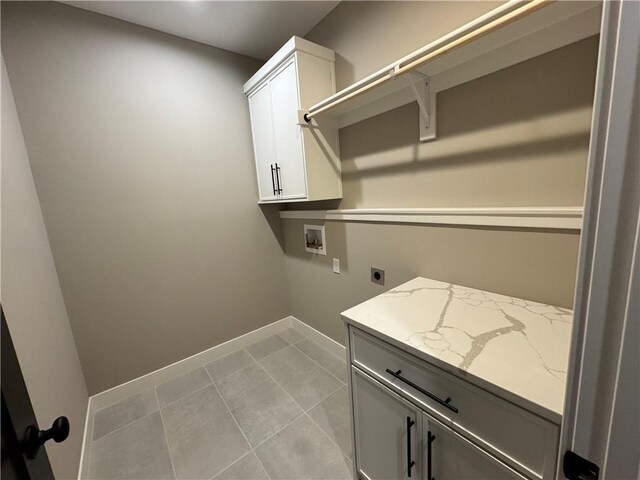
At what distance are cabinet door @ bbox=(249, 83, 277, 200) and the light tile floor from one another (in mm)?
1463

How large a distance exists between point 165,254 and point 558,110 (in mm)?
2418

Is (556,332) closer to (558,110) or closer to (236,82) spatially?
(558,110)

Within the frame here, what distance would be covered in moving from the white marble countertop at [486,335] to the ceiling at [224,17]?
1.96 m

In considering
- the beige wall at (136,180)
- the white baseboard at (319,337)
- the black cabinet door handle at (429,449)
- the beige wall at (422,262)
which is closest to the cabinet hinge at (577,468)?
the black cabinet door handle at (429,449)

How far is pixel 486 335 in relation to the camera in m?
0.88

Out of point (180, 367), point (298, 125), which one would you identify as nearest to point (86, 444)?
point (180, 367)

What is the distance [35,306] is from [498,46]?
7.20ft

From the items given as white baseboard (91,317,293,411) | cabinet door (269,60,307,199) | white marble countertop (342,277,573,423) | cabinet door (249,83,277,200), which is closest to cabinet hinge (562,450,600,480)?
white marble countertop (342,277,573,423)

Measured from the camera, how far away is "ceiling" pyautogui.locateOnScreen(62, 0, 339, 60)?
5.39 ft

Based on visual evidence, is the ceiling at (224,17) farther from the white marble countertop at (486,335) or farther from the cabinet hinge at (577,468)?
the cabinet hinge at (577,468)

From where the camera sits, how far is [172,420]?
5.59 feet

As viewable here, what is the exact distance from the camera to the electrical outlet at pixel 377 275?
5.70ft

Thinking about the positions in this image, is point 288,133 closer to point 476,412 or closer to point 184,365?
point 476,412

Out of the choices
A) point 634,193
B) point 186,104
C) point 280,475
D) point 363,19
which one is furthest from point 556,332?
point 186,104
